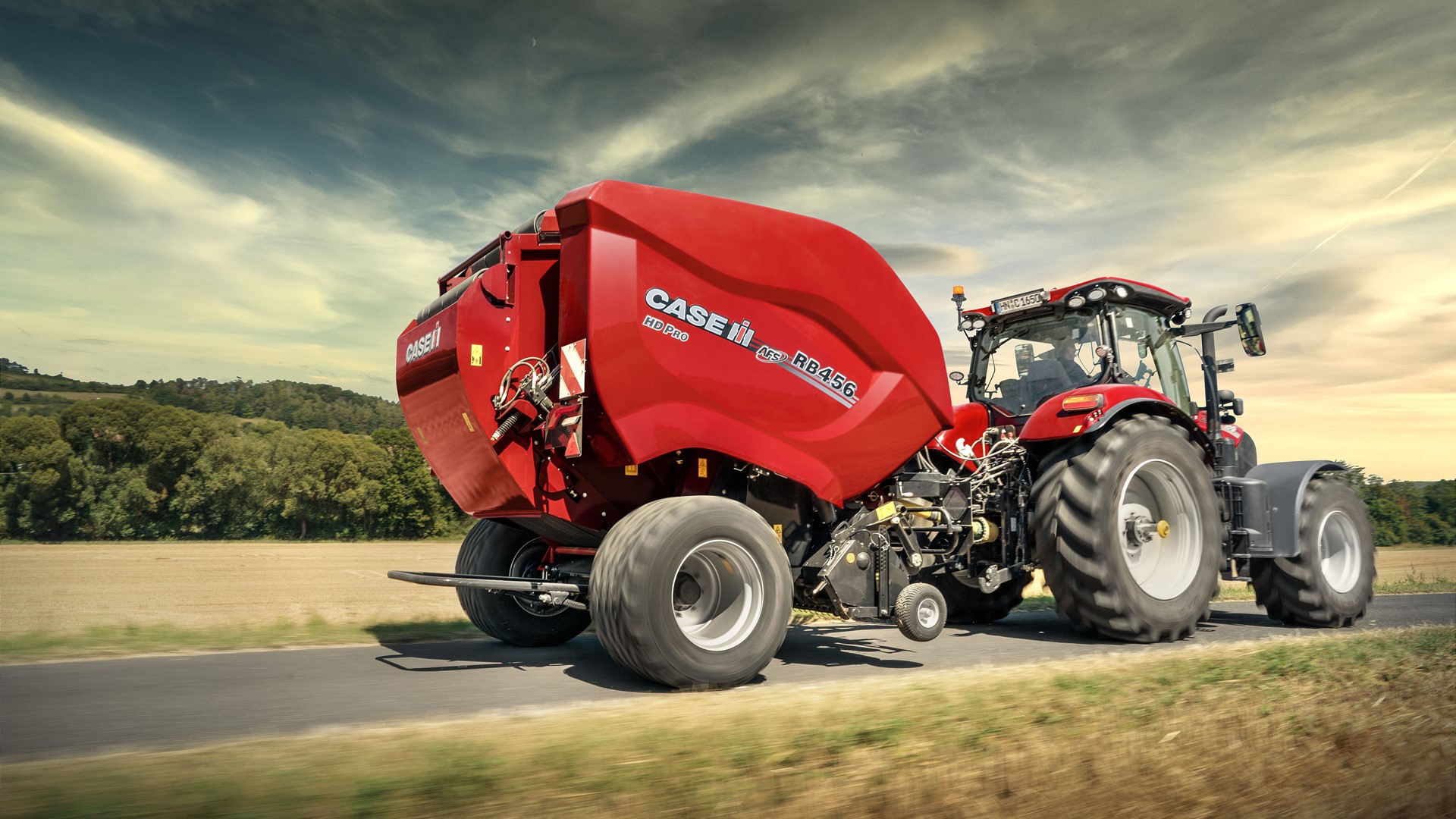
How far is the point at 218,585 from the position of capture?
15.1 m

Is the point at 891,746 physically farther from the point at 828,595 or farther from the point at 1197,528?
the point at 1197,528

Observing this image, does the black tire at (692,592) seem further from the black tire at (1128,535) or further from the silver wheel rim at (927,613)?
the black tire at (1128,535)

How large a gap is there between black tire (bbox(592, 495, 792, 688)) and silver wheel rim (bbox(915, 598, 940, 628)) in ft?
4.11

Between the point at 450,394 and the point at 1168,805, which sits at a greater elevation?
the point at 450,394

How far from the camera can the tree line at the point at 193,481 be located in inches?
1575

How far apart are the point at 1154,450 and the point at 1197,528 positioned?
0.89 metres

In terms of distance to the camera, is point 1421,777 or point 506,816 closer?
point 506,816

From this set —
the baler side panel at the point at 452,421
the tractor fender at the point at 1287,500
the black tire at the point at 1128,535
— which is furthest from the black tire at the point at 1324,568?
the baler side panel at the point at 452,421

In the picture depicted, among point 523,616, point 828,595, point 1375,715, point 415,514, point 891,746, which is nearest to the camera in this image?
point 891,746

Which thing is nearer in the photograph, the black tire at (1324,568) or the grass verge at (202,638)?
the grass verge at (202,638)

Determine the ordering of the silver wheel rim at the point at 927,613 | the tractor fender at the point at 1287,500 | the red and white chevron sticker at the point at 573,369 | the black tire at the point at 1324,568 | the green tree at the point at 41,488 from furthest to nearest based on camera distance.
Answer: the green tree at the point at 41,488, the black tire at the point at 1324,568, the tractor fender at the point at 1287,500, the silver wheel rim at the point at 927,613, the red and white chevron sticker at the point at 573,369

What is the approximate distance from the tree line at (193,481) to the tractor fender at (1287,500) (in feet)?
114

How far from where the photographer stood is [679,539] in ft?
16.6

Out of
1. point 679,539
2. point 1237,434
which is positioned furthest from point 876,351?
point 1237,434
